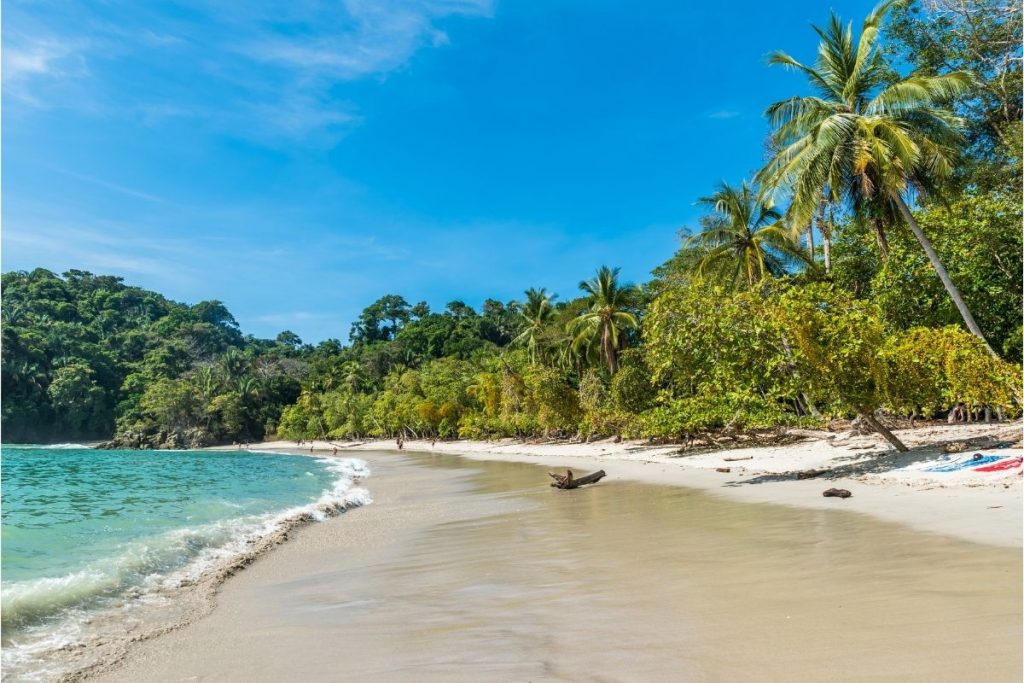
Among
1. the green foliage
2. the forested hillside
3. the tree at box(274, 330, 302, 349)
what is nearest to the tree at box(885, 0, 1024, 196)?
the forested hillside

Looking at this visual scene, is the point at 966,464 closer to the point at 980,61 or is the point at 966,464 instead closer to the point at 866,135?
the point at 866,135

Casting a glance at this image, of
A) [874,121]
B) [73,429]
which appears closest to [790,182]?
[874,121]

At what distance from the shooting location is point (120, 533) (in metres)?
11.5

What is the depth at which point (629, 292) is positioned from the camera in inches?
1380

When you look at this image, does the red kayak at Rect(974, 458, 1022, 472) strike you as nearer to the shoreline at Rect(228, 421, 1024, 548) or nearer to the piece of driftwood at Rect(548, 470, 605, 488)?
the shoreline at Rect(228, 421, 1024, 548)

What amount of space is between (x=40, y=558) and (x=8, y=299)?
134603 millimetres

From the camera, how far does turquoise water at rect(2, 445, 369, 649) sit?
23.7 ft

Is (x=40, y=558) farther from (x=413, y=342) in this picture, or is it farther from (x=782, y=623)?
(x=413, y=342)

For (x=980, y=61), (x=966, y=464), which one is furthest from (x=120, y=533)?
(x=980, y=61)

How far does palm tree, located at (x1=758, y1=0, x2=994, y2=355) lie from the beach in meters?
9.26

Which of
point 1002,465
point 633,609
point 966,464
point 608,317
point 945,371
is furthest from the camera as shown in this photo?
point 608,317

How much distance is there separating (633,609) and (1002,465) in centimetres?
828

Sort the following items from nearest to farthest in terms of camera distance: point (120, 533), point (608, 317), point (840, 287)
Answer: point (120, 533) → point (840, 287) → point (608, 317)

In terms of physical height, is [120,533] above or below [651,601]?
below
